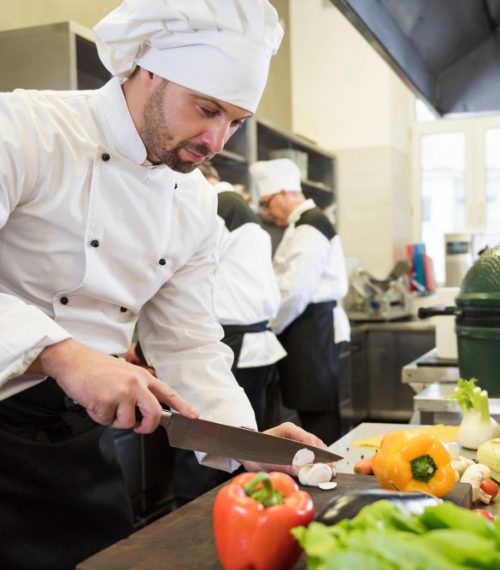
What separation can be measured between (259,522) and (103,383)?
390 mm

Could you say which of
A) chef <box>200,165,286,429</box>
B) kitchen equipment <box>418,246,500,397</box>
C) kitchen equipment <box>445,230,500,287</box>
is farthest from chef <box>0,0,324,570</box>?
kitchen equipment <box>445,230,500,287</box>

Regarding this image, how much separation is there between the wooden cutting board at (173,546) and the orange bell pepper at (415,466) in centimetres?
3

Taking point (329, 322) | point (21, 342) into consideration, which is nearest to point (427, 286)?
point (329, 322)

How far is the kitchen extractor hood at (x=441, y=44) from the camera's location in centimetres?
182

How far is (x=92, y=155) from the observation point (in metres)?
1.47

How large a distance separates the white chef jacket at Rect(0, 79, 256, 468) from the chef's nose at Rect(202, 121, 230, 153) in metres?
0.16

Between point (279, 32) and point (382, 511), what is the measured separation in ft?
3.71

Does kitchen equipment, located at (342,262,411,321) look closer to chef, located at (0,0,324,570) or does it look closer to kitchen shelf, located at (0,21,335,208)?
kitchen shelf, located at (0,21,335,208)

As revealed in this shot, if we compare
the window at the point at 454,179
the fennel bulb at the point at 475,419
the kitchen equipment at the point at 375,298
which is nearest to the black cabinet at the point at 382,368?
the kitchen equipment at the point at 375,298

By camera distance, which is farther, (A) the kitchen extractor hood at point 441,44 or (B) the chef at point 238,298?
(B) the chef at point 238,298

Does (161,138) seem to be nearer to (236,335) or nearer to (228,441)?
(228,441)

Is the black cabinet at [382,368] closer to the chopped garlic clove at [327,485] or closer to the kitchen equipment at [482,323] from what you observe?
the kitchen equipment at [482,323]

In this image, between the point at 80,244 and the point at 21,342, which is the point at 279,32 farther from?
the point at 21,342

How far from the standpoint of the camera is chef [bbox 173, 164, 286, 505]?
3.42 m
